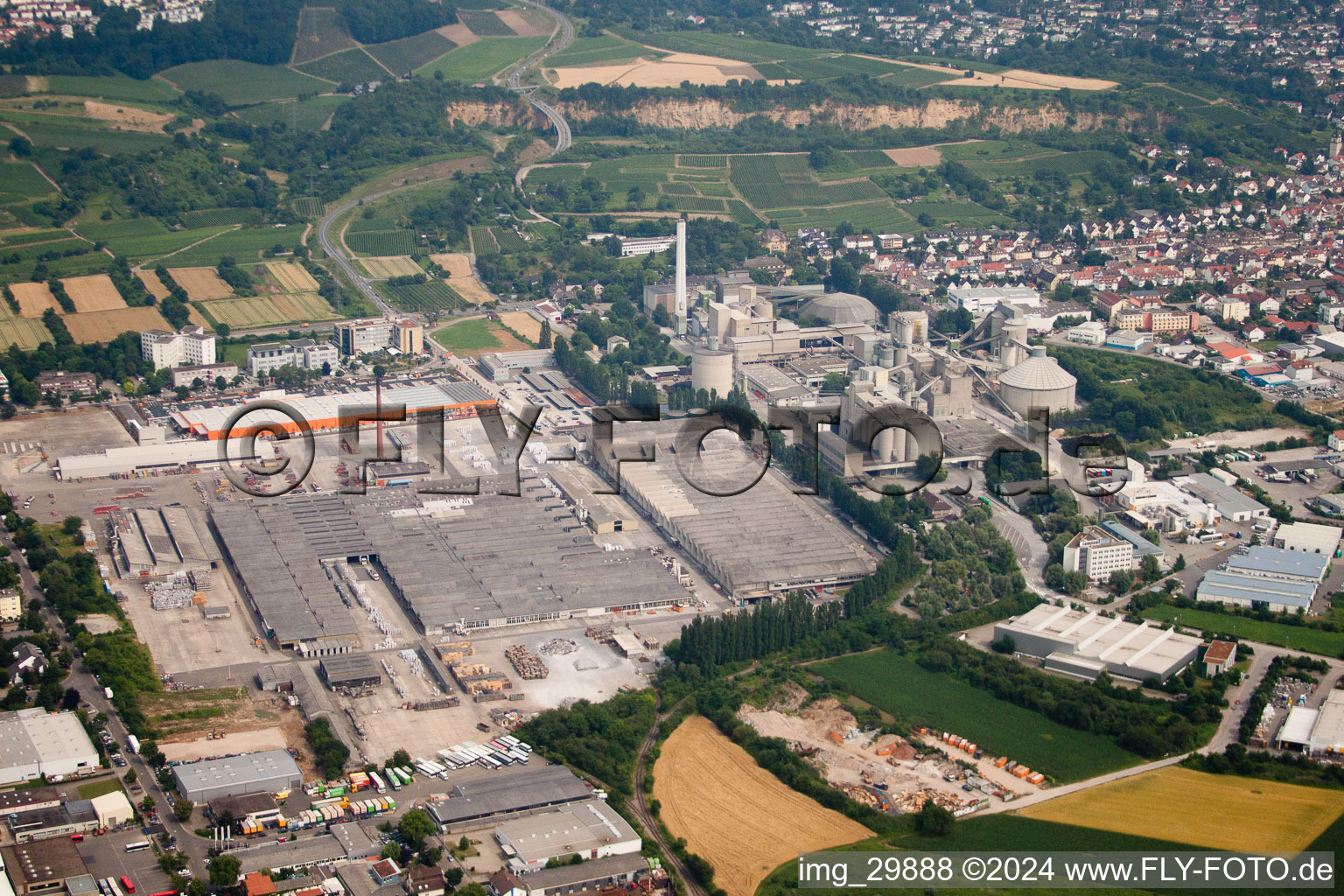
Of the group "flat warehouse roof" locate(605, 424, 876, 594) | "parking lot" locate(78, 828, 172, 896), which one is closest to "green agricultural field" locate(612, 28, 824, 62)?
"flat warehouse roof" locate(605, 424, 876, 594)

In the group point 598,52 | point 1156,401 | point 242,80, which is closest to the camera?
point 1156,401

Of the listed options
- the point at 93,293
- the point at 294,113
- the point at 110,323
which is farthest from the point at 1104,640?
the point at 294,113

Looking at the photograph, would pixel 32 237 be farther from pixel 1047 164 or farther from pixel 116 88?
pixel 1047 164

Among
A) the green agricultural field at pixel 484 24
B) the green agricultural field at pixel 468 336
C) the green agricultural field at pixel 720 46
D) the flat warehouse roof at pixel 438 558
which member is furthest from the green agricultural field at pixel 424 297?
the green agricultural field at pixel 484 24

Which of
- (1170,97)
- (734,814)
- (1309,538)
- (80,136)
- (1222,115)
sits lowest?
(1309,538)

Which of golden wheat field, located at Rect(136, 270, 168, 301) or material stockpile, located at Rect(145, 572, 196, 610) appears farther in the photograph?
golden wheat field, located at Rect(136, 270, 168, 301)

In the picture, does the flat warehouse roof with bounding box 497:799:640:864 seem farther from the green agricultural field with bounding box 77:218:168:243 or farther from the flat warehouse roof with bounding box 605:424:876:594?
the green agricultural field with bounding box 77:218:168:243

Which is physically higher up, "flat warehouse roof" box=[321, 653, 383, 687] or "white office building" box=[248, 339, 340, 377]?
"flat warehouse roof" box=[321, 653, 383, 687]
